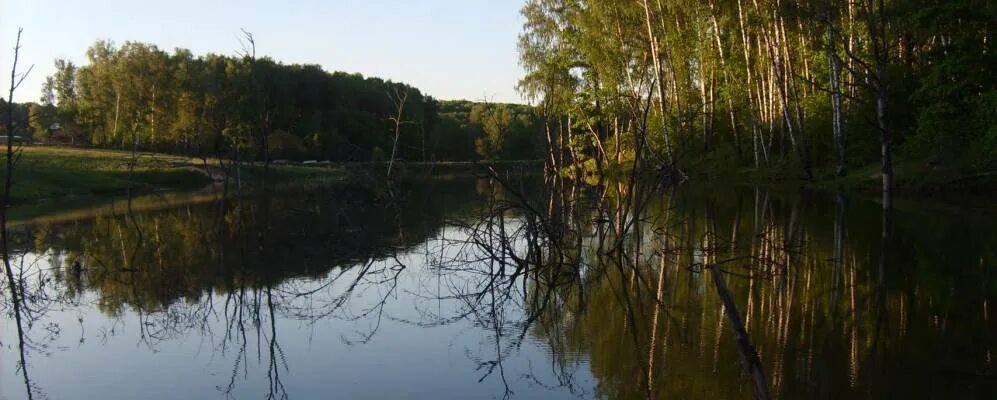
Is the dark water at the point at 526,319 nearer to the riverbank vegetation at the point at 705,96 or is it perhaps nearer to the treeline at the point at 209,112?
the riverbank vegetation at the point at 705,96

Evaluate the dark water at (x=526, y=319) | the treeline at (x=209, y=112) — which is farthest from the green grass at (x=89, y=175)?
the dark water at (x=526, y=319)

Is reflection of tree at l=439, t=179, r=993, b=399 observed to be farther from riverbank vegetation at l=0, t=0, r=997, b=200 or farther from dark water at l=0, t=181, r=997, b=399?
riverbank vegetation at l=0, t=0, r=997, b=200

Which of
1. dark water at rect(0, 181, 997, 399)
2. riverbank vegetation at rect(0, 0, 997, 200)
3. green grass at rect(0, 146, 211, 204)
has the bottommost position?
dark water at rect(0, 181, 997, 399)

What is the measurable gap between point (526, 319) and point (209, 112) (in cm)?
6022

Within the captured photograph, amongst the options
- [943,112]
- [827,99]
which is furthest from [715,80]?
[943,112]

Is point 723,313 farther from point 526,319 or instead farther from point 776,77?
point 776,77

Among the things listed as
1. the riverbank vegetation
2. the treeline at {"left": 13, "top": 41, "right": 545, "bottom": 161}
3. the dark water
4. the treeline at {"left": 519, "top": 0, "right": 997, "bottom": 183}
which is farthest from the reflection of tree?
the treeline at {"left": 13, "top": 41, "right": 545, "bottom": 161}

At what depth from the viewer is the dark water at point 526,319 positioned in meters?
7.02

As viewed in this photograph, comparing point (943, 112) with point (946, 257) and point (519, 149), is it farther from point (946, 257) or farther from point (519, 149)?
point (519, 149)

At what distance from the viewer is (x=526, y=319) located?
965cm

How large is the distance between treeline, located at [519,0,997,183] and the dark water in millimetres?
5795

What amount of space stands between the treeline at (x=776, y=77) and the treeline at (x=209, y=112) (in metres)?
13.5

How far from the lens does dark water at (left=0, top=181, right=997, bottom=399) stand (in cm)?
702

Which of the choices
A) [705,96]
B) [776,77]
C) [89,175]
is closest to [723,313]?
[776,77]
